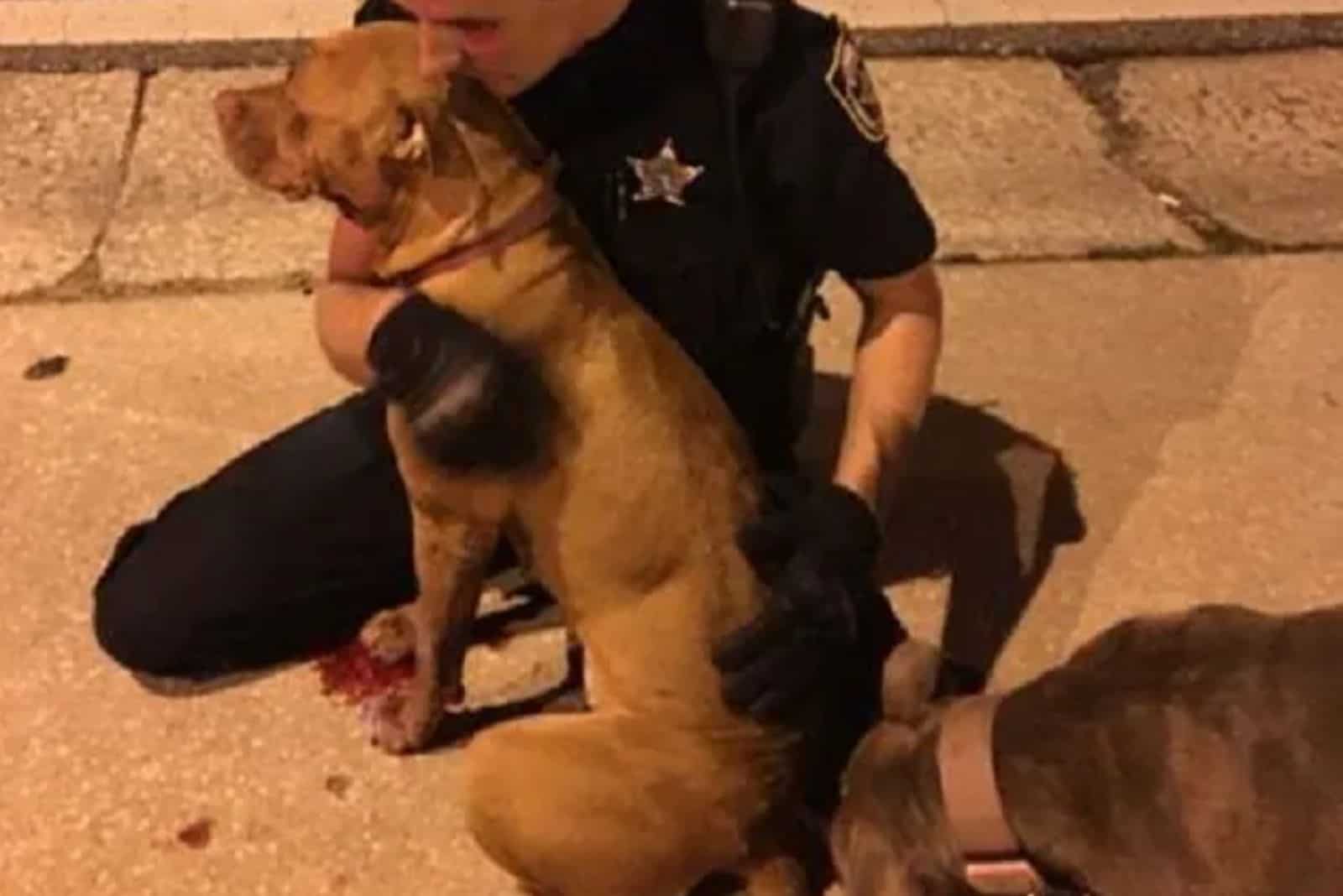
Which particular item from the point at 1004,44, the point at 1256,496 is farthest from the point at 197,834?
the point at 1004,44

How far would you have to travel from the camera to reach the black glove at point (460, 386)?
1.72m

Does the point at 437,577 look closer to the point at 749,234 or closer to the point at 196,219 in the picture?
the point at 749,234

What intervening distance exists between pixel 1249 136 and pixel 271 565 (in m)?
1.40

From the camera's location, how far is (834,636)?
5.88 ft

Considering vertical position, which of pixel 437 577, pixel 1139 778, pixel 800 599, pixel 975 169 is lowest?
pixel 975 169

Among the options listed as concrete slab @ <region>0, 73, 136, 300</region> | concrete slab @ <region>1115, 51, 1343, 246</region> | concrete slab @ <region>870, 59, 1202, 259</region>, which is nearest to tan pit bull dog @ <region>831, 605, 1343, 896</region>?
concrete slab @ <region>870, 59, 1202, 259</region>

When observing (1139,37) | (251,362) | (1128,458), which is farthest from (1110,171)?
(251,362)

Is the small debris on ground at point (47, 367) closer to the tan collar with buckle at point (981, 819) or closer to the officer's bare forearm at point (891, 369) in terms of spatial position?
the officer's bare forearm at point (891, 369)

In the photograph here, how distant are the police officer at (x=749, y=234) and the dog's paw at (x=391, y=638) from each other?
0.52ft

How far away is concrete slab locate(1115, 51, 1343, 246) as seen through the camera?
2791mm

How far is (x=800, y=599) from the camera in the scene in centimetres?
177

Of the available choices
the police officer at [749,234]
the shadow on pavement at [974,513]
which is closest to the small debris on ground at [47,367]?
the police officer at [749,234]

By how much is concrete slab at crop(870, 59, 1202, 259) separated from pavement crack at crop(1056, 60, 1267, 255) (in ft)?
0.04

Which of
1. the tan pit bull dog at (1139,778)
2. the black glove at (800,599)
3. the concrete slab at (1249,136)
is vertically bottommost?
the concrete slab at (1249,136)
